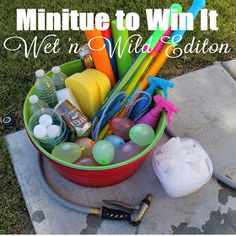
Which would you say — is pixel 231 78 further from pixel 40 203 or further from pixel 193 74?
pixel 40 203

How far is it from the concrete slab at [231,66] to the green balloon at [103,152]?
88cm

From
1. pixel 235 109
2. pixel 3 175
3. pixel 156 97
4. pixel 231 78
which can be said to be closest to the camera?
pixel 156 97

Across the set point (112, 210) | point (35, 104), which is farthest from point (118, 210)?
point (35, 104)

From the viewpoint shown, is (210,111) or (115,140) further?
(210,111)

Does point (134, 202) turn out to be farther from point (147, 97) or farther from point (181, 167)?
point (147, 97)

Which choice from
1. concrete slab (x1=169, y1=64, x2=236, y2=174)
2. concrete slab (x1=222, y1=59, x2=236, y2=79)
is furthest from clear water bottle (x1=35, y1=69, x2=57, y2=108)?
concrete slab (x1=222, y1=59, x2=236, y2=79)

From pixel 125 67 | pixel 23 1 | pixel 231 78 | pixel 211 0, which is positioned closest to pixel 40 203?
pixel 125 67

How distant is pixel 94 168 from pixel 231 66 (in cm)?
102

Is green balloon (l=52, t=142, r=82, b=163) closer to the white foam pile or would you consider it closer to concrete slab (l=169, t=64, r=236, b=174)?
the white foam pile

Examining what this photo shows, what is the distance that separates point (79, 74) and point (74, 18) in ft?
2.63

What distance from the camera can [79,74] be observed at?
60.0 inches

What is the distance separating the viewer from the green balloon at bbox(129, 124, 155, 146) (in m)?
1.40

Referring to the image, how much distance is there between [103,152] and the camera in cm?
136

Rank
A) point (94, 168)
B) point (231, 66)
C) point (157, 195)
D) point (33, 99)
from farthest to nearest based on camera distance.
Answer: point (231, 66) → point (157, 195) → point (33, 99) → point (94, 168)
